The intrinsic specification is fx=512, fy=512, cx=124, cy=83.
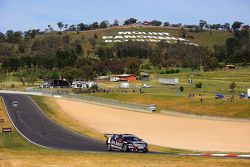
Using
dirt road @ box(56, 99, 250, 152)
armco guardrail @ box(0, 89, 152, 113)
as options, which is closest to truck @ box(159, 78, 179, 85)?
armco guardrail @ box(0, 89, 152, 113)

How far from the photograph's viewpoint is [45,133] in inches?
2335

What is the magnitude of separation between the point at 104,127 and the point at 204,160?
136 feet

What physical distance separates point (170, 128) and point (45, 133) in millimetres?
18420

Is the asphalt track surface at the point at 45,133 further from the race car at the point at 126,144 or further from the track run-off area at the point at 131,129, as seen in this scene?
the race car at the point at 126,144

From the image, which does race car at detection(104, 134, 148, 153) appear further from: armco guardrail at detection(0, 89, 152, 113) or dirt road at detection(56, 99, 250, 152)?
armco guardrail at detection(0, 89, 152, 113)

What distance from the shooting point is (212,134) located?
202 feet

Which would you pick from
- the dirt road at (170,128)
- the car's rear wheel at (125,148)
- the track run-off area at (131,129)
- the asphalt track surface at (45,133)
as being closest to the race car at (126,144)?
the car's rear wheel at (125,148)

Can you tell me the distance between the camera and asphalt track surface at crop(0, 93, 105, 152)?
4772 cm

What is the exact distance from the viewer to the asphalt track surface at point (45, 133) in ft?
157

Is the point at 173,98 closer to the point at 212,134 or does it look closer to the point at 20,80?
the point at 212,134

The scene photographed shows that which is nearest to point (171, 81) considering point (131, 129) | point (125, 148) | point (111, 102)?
point (111, 102)

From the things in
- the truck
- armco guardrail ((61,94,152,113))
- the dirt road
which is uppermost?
the truck

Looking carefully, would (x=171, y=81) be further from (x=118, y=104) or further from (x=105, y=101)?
(x=118, y=104)

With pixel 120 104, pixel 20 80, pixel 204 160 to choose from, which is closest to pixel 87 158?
pixel 204 160
